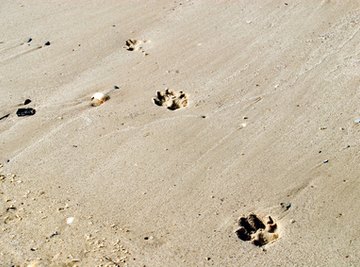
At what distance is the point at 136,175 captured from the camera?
13.5 ft

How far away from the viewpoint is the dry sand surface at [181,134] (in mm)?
3625

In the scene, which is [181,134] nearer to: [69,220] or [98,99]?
[98,99]

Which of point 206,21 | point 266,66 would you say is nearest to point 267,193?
point 266,66

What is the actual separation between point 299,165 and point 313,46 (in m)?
1.47

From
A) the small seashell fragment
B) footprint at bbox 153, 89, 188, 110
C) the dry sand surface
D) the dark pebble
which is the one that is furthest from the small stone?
the dark pebble

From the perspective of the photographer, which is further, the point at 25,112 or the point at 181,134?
the point at 25,112

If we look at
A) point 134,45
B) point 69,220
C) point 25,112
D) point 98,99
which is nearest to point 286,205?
point 69,220

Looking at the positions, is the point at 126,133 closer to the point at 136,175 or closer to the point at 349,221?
the point at 136,175

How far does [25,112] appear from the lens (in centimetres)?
473

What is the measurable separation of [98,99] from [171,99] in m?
0.58

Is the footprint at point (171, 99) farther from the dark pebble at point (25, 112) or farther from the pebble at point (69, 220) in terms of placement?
the pebble at point (69, 220)

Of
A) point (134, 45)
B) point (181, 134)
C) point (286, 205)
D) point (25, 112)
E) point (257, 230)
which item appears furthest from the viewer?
point (134, 45)

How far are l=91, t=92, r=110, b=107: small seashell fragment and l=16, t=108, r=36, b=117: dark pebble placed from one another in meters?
0.46

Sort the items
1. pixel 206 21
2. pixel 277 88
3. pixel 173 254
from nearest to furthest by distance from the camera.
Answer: pixel 173 254
pixel 277 88
pixel 206 21
